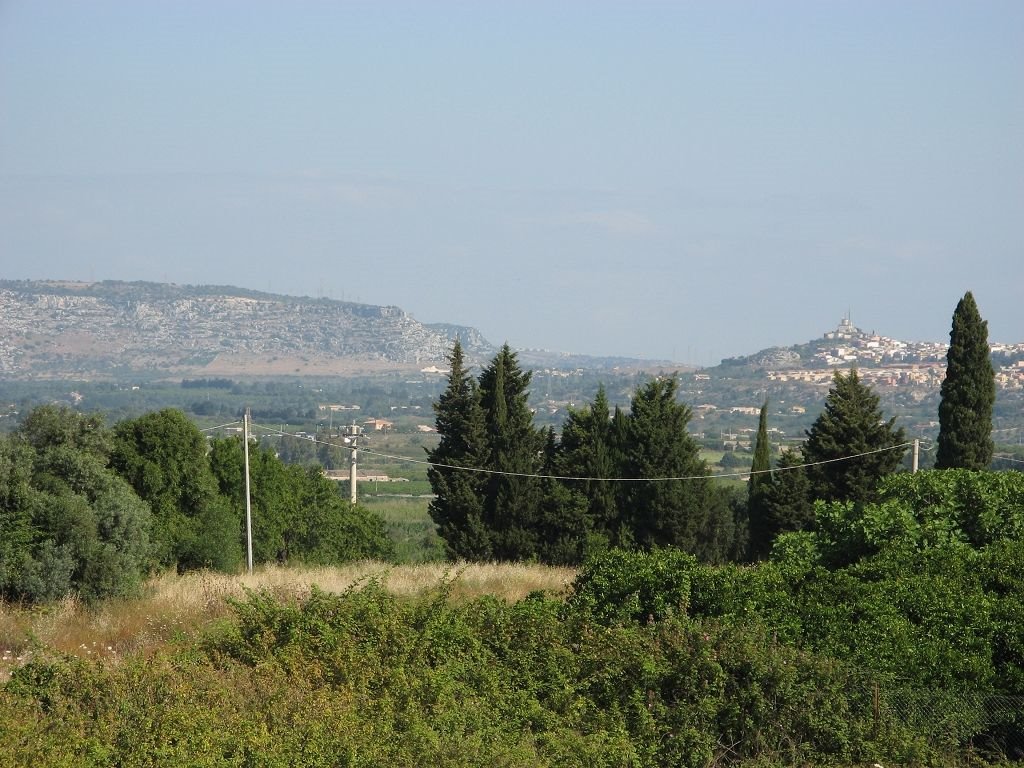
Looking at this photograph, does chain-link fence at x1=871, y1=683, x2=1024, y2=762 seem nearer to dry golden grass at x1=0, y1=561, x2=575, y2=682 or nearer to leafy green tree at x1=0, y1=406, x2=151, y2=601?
dry golden grass at x1=0, y1=561, x2=575, y2=682

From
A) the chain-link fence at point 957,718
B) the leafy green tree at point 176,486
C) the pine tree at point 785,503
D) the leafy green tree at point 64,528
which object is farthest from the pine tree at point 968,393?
the chain-link fence at point 957,718

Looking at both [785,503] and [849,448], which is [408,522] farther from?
[849,448]

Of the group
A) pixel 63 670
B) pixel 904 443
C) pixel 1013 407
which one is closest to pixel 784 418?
pixel 1013 407

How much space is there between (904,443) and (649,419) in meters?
7.19

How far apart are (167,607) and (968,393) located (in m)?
23.1

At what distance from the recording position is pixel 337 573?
62.2ft

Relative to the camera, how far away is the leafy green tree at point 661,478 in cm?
3209

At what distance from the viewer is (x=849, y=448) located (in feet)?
102

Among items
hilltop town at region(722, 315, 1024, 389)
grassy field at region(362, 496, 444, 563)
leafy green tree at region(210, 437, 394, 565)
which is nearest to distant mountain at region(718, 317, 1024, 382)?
hilltop town at region(722, 315, 1024, 389)

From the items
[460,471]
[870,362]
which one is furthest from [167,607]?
[870,362]

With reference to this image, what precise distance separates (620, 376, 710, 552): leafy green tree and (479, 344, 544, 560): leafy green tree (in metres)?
2.81

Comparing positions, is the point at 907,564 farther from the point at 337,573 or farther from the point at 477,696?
the point at 337,573

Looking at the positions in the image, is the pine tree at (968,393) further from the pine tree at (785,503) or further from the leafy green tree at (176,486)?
the leafy green tree at (176,486)

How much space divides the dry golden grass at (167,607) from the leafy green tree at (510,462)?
10.9 meters
